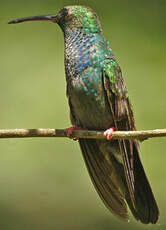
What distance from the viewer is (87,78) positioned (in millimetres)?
4074

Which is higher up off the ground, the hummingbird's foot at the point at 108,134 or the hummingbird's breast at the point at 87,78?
the hummingbird's breast at the point at 87,78

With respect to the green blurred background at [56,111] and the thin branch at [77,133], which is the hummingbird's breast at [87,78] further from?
the green blurred background at [56,111]

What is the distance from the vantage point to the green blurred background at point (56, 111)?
595 cm

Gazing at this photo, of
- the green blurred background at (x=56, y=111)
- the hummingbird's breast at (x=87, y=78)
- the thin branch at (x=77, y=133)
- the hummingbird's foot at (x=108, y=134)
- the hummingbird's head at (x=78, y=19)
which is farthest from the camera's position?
the green blurred background at (x=56, y=111)

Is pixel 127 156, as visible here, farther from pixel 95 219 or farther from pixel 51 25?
pixel 51 25

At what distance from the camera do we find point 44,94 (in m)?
6.59

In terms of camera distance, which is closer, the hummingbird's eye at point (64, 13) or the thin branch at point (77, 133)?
the thin branch at point (77, 133)

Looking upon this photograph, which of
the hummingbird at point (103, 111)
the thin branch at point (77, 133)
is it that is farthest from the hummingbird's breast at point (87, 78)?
the thin branch at point (77, 133)

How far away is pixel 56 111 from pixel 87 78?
7.85 ft

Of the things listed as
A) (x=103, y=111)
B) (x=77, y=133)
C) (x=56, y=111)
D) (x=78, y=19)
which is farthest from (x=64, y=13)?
(x=56, y=111)

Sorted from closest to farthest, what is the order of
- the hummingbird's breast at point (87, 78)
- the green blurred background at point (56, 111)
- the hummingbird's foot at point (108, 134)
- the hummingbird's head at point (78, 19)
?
the hummingbird's foot at point (108, 134), the hummingbird's breast at point (87, 78), the hummingbird's head at point (78, 19), the green blurred background at point (56, 111)

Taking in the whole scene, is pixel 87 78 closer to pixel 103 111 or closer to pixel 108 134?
pixel 103 111

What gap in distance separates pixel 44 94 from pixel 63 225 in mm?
1877

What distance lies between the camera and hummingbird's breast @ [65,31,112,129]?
409cm
